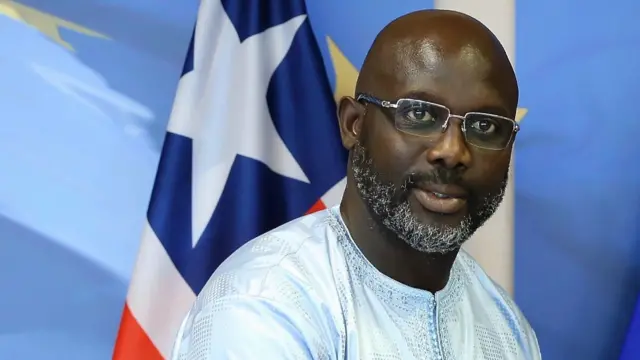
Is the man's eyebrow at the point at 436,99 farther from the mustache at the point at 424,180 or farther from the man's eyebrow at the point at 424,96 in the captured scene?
the mustache at the point at 424,180

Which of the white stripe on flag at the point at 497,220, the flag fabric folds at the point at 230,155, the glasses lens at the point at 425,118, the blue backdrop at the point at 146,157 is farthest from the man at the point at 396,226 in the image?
the blue backdrop at the point at 146,157

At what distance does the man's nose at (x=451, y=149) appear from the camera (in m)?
1.02

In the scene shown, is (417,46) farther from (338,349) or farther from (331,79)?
(331,79)

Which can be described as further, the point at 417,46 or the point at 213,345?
the point at 417,46

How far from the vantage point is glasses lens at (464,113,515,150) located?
41.4 inches

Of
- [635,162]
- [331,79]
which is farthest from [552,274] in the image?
[331,79]

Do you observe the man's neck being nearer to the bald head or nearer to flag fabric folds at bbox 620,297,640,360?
the bald head

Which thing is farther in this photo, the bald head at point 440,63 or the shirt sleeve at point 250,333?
the bald head at point 440,63

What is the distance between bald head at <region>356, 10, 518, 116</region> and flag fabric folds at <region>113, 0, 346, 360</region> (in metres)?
0.45

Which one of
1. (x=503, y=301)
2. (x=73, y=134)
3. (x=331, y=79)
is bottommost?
(x=503, y=301)

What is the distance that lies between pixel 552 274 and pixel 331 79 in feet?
2.41

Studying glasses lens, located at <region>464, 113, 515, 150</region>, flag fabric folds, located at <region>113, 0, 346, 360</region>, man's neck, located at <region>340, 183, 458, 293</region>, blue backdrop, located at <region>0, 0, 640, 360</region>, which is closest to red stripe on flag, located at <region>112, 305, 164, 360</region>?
flag fabric folds, located at <region>113, 0, 346, 360</region>

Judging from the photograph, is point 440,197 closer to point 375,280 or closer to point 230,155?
point 375,280

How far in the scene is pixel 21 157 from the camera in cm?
153
